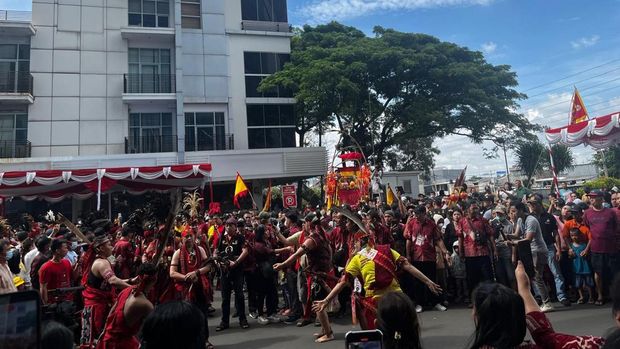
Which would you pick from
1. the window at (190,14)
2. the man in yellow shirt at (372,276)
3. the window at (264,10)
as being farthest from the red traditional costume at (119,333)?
the window at (264,10)

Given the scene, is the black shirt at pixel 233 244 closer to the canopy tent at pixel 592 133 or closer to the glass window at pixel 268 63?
the canopy tent at pixel 592 133

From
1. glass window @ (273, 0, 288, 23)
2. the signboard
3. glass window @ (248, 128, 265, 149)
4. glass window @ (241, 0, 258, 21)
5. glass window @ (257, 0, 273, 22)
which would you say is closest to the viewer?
the signboard

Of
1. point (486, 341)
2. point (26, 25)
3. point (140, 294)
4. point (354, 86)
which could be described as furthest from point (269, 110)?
point (486, 341)

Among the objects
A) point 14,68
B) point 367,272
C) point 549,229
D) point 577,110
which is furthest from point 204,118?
point 367,272

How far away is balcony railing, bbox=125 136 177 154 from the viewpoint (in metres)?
21.6

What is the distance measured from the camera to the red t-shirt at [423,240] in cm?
751

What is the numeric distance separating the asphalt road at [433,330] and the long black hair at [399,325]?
3646 millimetres

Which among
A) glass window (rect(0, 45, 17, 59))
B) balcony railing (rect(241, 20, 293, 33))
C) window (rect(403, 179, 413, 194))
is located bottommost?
window (rect(403, 179, 413, 194))

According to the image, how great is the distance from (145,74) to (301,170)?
10246 mm

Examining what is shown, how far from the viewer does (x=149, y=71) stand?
22.7 metres

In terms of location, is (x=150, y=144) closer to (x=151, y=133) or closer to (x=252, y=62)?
(x=151, y=133)

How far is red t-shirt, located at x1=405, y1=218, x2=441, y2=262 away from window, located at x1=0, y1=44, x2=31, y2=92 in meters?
21.3

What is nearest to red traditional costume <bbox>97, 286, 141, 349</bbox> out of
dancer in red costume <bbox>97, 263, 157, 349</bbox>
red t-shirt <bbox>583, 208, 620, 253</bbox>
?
dancer in red costume <bbox>97, 263, 157, 349</bbox>

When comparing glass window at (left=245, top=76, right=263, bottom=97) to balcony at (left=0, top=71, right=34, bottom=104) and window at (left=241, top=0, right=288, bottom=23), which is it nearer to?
window at (left=241, top=0, right=288, bottom=23)
